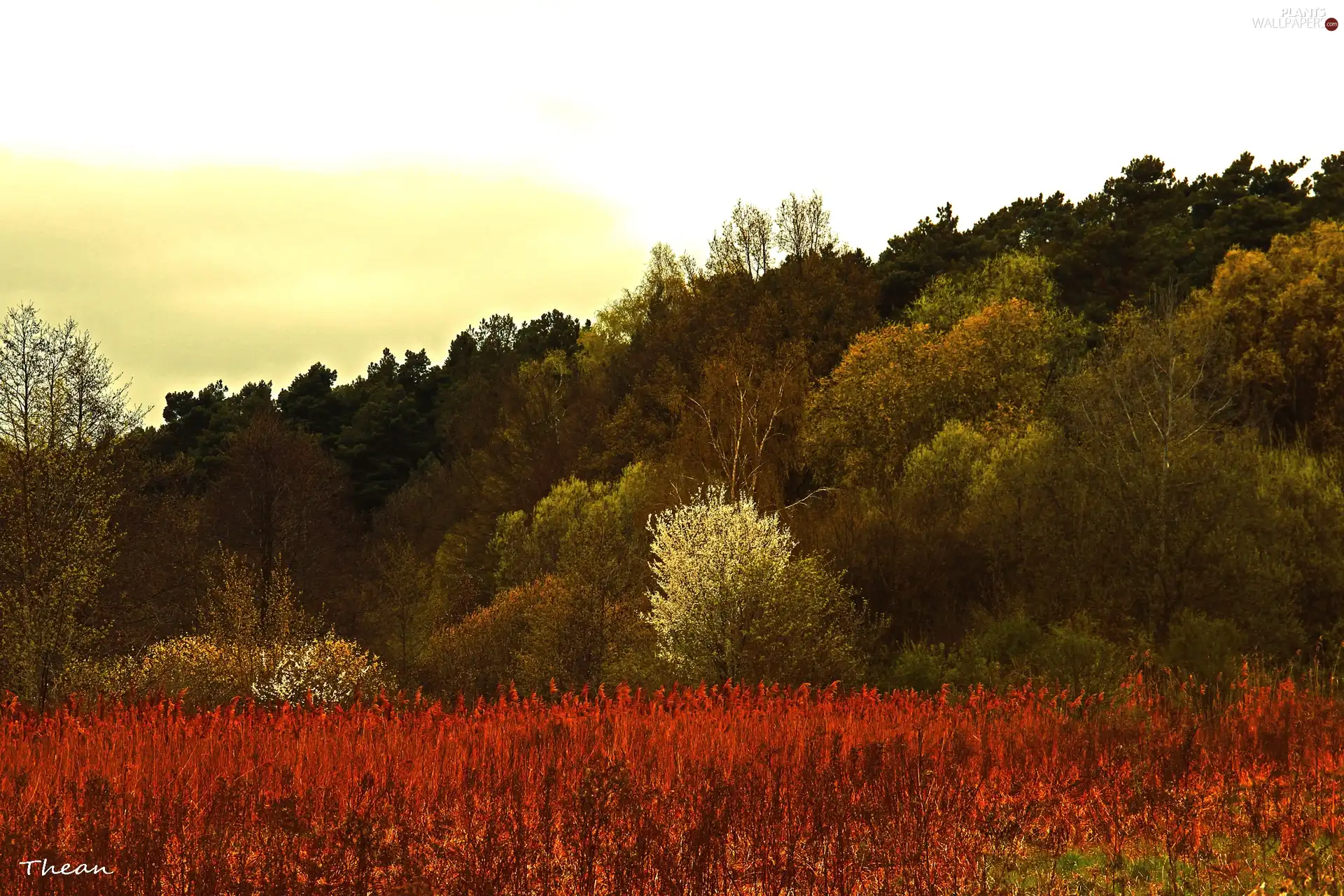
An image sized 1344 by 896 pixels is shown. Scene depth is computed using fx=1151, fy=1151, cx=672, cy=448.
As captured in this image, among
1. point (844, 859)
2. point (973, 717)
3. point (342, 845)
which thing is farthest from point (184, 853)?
point (973, 717)

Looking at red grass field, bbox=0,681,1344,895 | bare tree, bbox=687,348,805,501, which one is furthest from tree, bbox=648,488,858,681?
bare tree, bbox=687,348,805,501

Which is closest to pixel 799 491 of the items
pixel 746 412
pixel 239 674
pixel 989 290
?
pixel 746 412

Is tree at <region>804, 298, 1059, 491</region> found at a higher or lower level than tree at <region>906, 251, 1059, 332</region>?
lower

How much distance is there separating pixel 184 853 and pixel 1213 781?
7.95m

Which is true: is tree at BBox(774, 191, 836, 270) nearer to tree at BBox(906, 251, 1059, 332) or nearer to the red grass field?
tree at BBox(906, 251, 1059, 332)

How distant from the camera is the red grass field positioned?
21.1 ft

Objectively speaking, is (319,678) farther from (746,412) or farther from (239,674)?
(746,412)

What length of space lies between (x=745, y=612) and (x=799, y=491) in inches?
882

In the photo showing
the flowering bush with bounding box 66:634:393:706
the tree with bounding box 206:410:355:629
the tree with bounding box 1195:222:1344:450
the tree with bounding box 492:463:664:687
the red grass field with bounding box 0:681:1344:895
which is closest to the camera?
the red grass field with bounding box 0:681:1344:895

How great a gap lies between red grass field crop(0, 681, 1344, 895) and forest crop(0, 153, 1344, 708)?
269 inches

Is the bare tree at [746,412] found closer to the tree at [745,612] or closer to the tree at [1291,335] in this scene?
the tree at [745,612]

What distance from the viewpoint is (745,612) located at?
20781 millimetres

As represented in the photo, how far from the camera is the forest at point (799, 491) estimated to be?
2123cm

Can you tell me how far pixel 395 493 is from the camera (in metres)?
66.7
